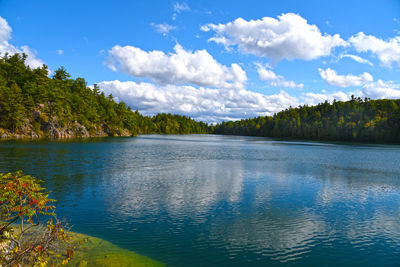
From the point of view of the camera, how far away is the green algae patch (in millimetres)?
11531

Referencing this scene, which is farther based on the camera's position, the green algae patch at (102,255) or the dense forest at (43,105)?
the dense forest at (43,105)

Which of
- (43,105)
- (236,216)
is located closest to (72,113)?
(43,105)

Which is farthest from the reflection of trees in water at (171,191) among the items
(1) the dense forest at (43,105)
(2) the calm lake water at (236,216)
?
(1) the dense forest at (43,105)

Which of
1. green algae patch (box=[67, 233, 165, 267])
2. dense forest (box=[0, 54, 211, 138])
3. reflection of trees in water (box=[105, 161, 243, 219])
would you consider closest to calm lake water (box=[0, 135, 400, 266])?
reflection of trees in water (box=[105, 161, 243, 219])

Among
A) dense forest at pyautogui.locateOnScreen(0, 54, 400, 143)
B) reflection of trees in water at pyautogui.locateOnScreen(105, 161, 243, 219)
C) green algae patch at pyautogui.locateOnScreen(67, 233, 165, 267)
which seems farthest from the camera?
dense forest at pyautogui.locateOnScreen(0, 54, 400, 143)

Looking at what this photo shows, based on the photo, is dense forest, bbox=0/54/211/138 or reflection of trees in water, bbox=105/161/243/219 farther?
dense forest, bbox=0/54/211/138

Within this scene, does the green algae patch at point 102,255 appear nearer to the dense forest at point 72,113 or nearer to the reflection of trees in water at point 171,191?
the reflection of trees in water at point 171,191

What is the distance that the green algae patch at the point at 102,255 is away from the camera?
11.5m

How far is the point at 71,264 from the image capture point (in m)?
11.0

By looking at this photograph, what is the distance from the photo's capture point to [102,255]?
12.3m

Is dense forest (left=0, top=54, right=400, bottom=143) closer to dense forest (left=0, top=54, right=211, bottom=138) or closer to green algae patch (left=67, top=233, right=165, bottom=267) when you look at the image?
dense forest (left=0, top=54, right=211, bottom=138)

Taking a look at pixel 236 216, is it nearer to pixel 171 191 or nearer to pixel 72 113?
pixel 171 191

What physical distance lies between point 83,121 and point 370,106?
192m

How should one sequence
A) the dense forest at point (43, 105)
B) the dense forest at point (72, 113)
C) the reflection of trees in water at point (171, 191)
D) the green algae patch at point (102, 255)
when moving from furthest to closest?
the dense forest at point (72, 113) < the dense forest at point (43, 105) < the reflection of trees in water at point (171, 191) < the green algae patch at point (102, 255)
